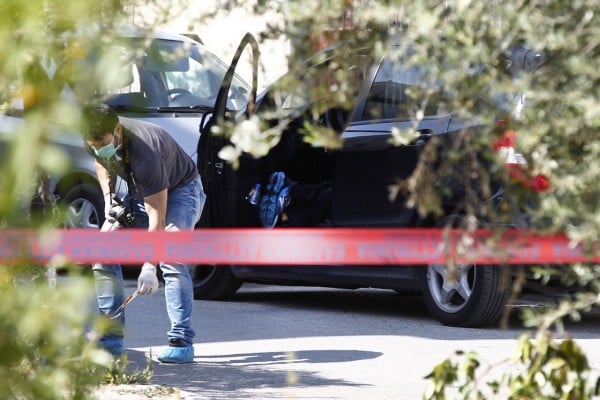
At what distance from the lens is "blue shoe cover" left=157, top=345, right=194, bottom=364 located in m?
6.64

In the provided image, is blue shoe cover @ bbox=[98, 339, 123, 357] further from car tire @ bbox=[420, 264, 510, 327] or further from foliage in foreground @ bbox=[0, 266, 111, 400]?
foliage in foreground @ bbox=[0, 266, 111, 400]

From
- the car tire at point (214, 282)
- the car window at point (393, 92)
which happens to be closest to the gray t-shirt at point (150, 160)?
the car window at point (393, 92)

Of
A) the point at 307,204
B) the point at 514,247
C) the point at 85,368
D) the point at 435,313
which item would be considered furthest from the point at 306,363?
the point at 85,368

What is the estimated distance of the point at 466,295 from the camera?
773 centimetres

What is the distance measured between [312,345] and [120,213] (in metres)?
1.48

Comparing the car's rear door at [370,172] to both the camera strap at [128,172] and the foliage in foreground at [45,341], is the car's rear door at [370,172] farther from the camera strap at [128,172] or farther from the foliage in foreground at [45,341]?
the foliage in foreground at [45,341]

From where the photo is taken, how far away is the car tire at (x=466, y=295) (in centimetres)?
757

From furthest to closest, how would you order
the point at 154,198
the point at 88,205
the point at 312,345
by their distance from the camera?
the point at 88,205, the point at 312,345, the point at 154,198

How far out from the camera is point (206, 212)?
8.97 m

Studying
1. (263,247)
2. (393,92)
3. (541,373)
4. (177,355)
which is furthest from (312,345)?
(541,373)

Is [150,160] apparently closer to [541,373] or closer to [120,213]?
[120,213]

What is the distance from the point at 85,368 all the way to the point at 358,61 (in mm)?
1073

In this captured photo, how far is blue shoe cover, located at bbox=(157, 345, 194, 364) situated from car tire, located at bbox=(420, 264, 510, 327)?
171cm

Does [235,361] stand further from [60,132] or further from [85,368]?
[60,132]
